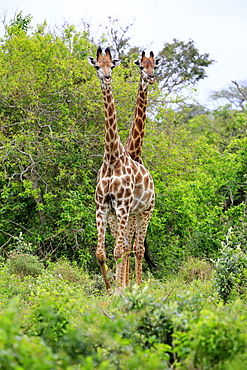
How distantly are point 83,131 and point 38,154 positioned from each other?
1136 mm

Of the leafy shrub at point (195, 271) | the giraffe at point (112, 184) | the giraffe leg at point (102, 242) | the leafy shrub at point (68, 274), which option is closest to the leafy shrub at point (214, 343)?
the giraffe at point (112, 184)

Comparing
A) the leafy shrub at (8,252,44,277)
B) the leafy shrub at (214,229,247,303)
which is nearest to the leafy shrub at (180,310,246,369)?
the leafy shrub at (214,229,247,303)

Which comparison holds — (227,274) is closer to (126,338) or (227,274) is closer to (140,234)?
(140,234)

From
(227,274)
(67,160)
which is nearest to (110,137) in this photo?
(227,274)

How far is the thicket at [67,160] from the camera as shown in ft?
44.0

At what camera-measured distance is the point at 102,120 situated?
14.6m

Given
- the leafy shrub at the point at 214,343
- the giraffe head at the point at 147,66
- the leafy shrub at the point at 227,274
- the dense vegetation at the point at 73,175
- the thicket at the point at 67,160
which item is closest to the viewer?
the leafy shrub at the point at 214,343

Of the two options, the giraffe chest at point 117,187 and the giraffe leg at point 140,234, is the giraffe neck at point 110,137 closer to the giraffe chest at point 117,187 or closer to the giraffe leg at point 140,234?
the giraffe chest at point 117,187

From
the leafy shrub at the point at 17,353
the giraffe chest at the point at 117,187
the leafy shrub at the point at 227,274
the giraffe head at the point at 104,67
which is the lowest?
the leafy shrub at the point at 227,274

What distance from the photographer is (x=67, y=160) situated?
1377 centimetres

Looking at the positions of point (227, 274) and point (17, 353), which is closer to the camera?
point (17, 353)

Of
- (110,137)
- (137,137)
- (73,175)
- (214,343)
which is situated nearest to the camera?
(214,343)

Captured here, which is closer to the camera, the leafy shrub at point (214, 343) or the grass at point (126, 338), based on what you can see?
the grass at point (126, 338)

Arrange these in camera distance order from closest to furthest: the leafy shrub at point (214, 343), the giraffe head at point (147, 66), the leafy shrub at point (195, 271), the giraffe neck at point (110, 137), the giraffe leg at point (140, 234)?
1. the leafy shrub at point (214, 343)
2. the giraffe neck at point (110, 137)
3. the giraffe head at point (147, 66)
4. the giraffe leg at point (140, 234)
5. the leafy shrub at point (195, 271)
